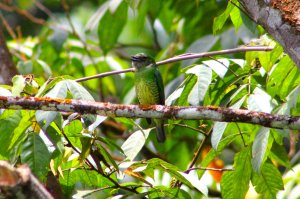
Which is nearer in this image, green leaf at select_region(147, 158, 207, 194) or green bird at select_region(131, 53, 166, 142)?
green leaf at select_region(147, 158, 207, 194)

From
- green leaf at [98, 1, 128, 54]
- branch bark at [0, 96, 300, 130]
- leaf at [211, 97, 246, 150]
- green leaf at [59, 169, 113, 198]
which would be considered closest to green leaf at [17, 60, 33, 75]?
green leaf at [98, 1, 128, 54]

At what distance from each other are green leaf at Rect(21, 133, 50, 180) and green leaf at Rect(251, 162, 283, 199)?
1123mm

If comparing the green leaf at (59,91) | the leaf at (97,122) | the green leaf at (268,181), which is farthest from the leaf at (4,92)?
the green leaf at (268,181)

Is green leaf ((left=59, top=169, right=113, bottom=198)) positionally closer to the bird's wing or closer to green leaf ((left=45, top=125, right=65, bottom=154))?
green leaf ((left=45, top=125, right=65, bottom=154))

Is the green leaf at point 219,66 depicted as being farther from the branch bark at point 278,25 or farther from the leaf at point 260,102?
the branch bark at point 278,25

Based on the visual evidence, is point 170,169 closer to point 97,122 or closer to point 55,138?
point 97,122

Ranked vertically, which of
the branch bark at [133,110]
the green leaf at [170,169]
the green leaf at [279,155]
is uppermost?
the branch bark at [133,110]

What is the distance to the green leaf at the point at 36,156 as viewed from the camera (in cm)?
315

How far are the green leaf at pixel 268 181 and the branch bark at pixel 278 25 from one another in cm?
89

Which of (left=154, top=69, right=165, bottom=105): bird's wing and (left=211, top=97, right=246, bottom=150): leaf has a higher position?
(left=154, top=69, right=165, bottom=105): bird's wing

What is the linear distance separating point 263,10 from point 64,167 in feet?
4.46

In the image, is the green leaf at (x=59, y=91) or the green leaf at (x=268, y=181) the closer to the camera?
the green leaf at (x=59, y=91)

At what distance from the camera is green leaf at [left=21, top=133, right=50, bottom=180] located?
315 cm

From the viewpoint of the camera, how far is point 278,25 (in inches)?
117
